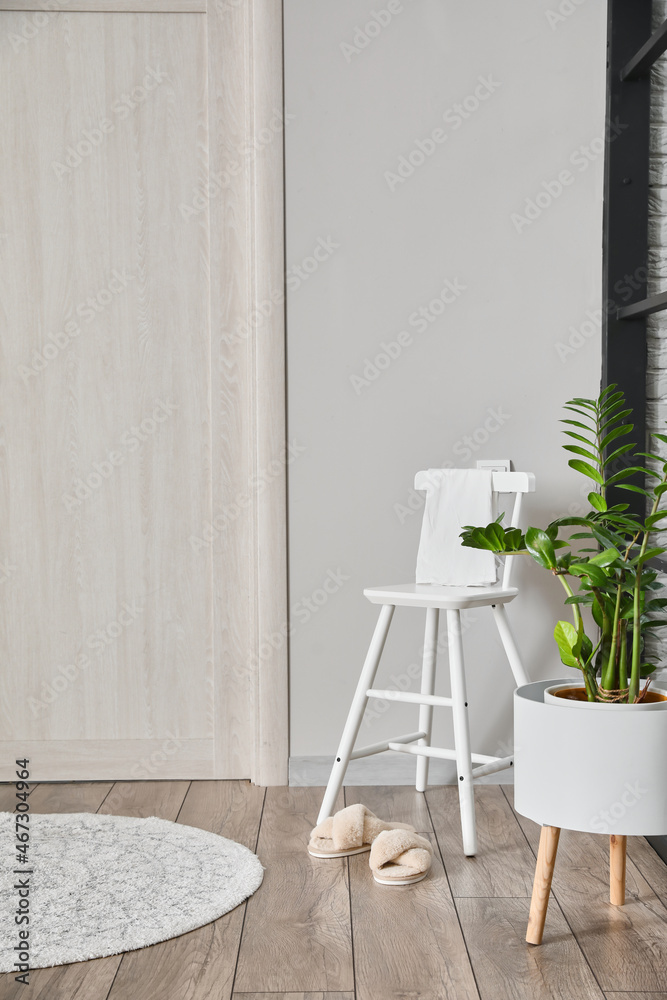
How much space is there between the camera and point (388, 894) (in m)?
1.59

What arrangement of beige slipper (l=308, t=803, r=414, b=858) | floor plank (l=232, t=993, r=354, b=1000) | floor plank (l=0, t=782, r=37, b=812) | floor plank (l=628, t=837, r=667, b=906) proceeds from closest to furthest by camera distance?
floor plank (l=232, t=993, r=354, b=1000), floor plank (l=628, t=837, r=667, b=906), beige slipper (l=308, t=803, r=414, b=858), floor plank (l=0, t=782, r=37, b=812)

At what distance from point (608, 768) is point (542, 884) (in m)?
0.22

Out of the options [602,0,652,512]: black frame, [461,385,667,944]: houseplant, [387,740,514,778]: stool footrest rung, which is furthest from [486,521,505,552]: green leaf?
[602,0,652,512]: black frame

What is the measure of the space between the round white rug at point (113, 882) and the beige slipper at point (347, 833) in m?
0.14

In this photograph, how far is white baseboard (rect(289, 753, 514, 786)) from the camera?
2.20 meters

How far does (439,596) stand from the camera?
1.80 meters

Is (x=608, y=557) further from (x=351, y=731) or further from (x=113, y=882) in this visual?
(x=113, y=882)

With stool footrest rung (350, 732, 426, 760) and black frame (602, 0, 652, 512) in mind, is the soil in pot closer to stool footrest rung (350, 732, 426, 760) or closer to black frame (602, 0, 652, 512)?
stool footrest rung (350, 732, 426, 760)

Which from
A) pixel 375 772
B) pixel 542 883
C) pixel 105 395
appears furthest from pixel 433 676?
pixel 105 395

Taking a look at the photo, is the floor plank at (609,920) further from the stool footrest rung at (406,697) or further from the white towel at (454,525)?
the white towel at (454,525)

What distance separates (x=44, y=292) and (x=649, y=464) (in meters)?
1.55

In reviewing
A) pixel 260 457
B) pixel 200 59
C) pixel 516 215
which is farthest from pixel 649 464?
pixel 200 59

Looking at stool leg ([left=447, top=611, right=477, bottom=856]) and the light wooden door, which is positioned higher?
the light wooden door

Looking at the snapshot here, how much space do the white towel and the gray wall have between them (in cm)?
16
